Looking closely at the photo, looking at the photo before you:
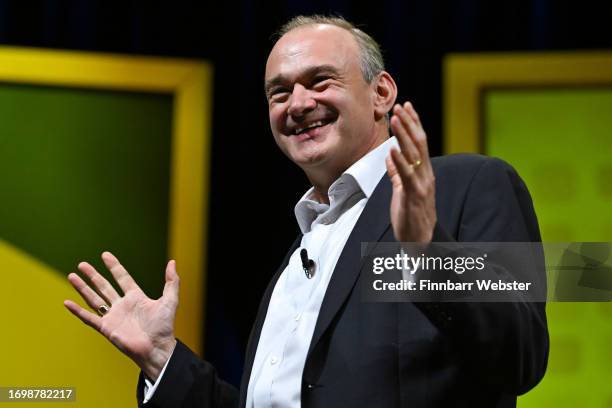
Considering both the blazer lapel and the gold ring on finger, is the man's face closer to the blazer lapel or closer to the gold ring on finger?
the blazer lapel

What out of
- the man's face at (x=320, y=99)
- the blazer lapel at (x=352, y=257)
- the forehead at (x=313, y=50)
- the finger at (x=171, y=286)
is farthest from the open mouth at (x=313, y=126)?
the finger at (x=171, y=286)

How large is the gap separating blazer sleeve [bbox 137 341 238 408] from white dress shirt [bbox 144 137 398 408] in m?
0.02

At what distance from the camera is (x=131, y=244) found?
226cm

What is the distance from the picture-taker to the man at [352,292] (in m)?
1.06

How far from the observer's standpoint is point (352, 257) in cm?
129

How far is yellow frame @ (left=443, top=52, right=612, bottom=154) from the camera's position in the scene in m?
2.20

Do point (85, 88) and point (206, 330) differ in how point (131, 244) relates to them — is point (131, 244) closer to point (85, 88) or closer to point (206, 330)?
point (206, 330)

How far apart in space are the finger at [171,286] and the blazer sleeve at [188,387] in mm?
91

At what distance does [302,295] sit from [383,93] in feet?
1.56

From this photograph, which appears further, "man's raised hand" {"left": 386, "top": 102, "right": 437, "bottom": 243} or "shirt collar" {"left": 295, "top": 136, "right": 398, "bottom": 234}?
"shirt collar" {"left": 295, "top": 136, "right": 398, "bottom": 234}

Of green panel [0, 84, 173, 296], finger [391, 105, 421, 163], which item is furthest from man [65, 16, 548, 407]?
green panel [0, 84, 173, 296]

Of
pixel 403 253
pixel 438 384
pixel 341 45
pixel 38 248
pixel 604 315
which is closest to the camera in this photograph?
pixel 403 253

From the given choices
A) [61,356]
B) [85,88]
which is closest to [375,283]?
[61,356]

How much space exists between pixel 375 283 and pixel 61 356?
1.24 m
